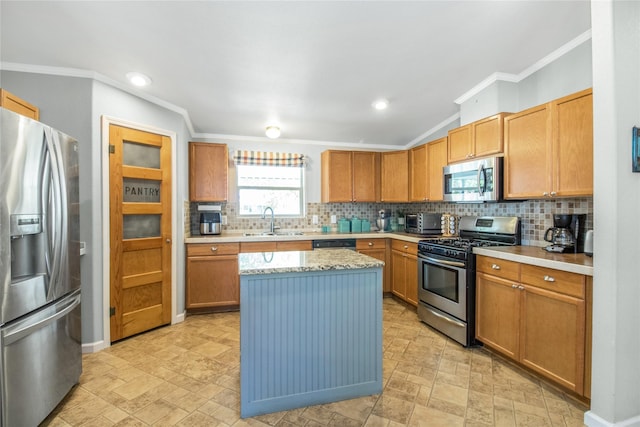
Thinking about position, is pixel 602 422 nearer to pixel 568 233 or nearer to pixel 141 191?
pixel 568 233

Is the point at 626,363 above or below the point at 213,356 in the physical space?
above

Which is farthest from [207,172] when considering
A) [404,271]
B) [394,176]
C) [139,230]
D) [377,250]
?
[404,271]

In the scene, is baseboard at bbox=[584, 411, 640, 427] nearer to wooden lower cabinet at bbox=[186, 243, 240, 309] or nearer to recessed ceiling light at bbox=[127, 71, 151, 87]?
wooden lower cabinet at bbox=[186, 243, 240, 309]

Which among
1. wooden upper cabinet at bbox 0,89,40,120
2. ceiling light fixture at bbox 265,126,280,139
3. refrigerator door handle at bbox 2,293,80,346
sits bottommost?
refrigerator door handle at bbox 2,293,80,346

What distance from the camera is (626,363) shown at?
1.59 m

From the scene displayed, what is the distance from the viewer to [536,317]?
82.8 inches

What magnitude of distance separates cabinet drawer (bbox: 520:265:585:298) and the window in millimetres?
3144

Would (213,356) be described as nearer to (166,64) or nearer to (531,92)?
(166,64)

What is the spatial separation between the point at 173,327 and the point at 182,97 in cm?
247

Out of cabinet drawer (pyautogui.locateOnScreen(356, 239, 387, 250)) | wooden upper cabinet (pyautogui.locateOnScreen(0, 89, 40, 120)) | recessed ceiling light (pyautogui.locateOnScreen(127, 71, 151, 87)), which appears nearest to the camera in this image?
wooden upper cabinet (pyautogui.locateOnScreen(0, 89, 40, 120))

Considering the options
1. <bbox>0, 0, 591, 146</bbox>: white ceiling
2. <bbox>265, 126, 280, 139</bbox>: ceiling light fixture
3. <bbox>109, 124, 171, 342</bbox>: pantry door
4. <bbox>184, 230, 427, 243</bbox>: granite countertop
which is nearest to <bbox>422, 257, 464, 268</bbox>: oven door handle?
<bbox>184, 230, 427, 243</bbox>: granite countertop

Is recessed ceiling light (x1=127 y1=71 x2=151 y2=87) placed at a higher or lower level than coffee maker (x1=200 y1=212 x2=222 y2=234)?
higher

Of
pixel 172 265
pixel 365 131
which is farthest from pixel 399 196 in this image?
pixel 172 265

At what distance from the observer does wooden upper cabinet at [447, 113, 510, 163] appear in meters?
2.71
